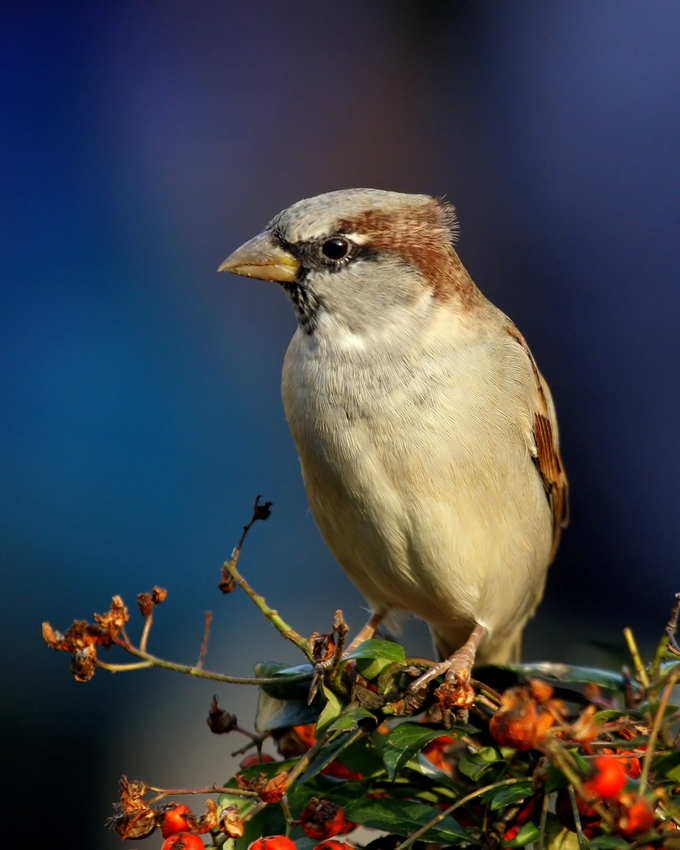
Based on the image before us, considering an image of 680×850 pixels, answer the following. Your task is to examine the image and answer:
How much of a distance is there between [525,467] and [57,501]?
6.83 ft

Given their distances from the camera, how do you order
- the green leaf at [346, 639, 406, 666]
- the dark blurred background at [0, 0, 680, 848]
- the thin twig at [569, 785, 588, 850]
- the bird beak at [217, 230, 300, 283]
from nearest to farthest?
the thin twig at [569, 785, 588, 850] → the green leaf at [346, 639, 406, 666] → the bird beak at [217, 230, 300, 283] → the dark blurred background at [0, 0, 680, 848]

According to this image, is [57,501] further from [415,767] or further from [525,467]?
[415,767]

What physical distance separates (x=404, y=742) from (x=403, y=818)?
0.24ft

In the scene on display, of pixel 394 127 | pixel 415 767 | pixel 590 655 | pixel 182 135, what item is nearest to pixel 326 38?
pixel 394 127

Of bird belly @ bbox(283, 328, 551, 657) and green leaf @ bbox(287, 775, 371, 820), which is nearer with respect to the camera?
green leaf @ bbox(287, 775, 371, 820)

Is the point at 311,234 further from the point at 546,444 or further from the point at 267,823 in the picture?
the point at 267,823

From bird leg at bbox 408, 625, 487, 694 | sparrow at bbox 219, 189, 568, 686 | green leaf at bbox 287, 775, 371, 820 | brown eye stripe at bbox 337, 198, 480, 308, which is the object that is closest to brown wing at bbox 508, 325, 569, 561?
sparrow at bbox 219, 189, 568, 686

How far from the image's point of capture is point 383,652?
103 cm

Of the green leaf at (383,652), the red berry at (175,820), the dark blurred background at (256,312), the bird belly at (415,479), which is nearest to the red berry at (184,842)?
the red berry at (175,820)

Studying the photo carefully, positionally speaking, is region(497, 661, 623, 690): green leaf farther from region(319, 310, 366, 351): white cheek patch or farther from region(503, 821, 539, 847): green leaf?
region(319, 310, 366, 351): white cheek patch

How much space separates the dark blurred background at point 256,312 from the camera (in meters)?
3.15

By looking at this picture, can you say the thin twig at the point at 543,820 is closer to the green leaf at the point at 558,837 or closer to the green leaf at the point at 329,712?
the green leaf at the point at 558,837

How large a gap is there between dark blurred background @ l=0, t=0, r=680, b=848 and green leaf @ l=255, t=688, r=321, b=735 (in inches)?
68.0

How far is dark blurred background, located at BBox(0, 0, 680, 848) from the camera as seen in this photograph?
3.15m
